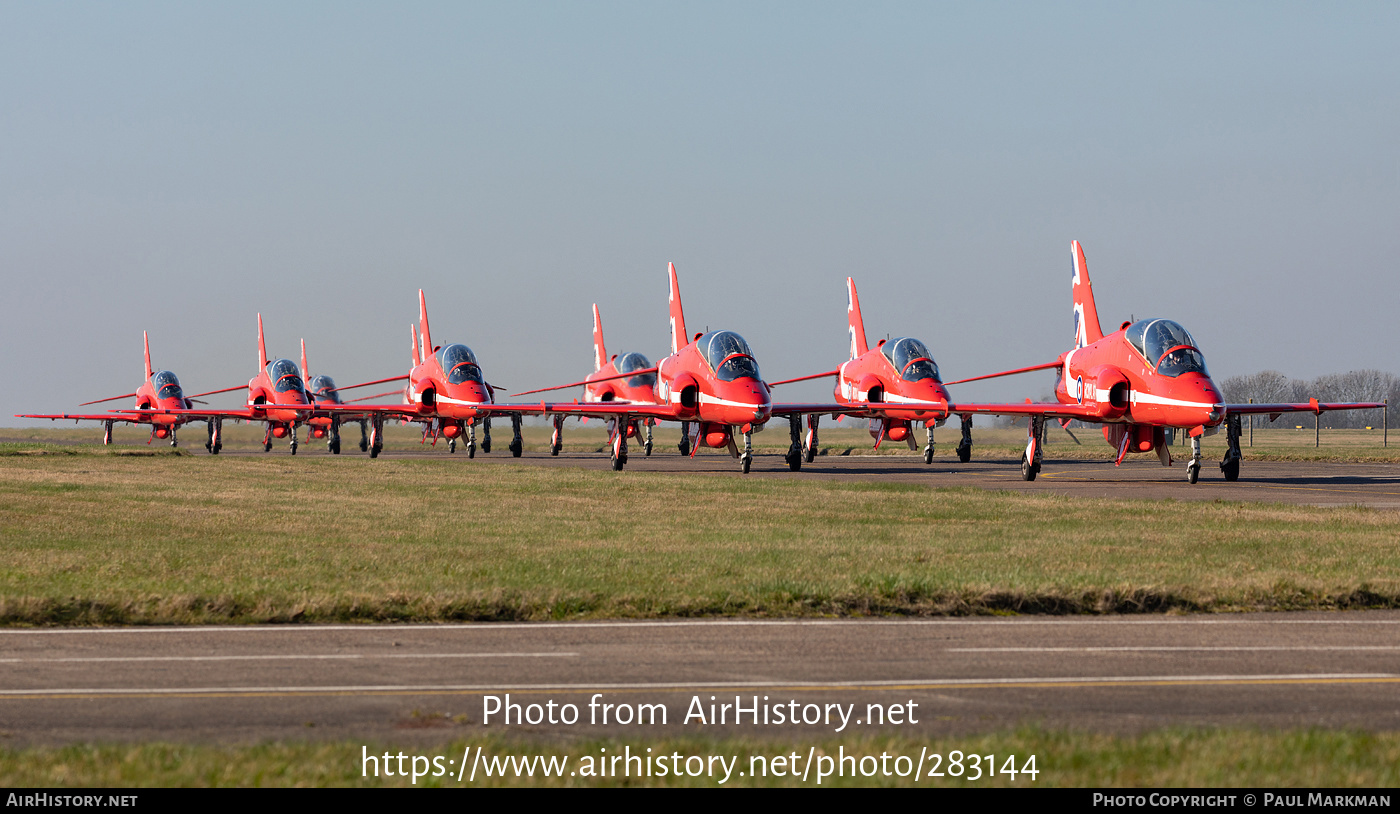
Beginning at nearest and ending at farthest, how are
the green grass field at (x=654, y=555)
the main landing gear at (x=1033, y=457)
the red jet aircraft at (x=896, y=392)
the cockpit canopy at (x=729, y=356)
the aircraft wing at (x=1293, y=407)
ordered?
1. the green grass field at (x=654, y=555)
2. the aircraft wing at (x=1293, y=407)
3. the main landing gear at (x=1033, y=457)
4. the cockpit canopy at (x=729, y=356)
5. the red jet aircraft at (x=896, y=392)

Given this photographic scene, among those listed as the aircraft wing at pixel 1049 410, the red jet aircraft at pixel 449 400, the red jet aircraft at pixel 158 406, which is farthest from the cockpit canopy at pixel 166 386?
the aircraft wing at pixel 1049 410

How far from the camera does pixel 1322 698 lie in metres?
7.45

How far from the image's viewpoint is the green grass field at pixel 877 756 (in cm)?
540

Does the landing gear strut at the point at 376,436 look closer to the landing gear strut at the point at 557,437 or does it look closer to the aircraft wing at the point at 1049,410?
the landing gear strut at the point at 557,437

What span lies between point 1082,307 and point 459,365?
25.6 metres

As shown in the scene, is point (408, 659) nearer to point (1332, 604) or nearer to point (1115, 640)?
point (1115, 640)

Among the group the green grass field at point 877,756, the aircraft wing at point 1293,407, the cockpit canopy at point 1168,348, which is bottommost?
the green grass field at point 877,756

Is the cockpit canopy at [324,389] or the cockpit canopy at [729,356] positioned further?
the cockpit canopy at [324,389]

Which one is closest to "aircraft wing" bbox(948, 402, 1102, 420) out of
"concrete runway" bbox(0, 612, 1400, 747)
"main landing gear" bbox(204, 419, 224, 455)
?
"concrete runway" bbox(0, 612, 1400, 747)

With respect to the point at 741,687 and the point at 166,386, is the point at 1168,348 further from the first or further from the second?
the point at 166,386

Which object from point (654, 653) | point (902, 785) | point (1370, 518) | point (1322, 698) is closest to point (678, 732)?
point (902, 785)

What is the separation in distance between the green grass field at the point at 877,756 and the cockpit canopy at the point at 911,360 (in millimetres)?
36728

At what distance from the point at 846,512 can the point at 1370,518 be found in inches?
316

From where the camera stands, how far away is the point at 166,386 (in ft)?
224
